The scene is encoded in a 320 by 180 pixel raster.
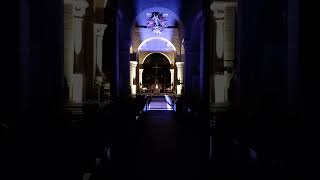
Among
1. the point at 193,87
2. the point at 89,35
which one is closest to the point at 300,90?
the point at 89,35

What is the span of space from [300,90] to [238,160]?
146cm

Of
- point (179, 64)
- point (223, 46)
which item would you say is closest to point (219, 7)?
point (223, 46)

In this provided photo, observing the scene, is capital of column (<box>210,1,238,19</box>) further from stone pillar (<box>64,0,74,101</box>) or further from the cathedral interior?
stone pillar (<box>64,0,74,101</box>)

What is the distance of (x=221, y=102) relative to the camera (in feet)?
41.4

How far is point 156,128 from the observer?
11766 mm

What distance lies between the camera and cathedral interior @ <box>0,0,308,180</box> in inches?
129

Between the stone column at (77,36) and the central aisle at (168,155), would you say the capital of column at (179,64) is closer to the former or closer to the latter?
the stone column at (77,36)

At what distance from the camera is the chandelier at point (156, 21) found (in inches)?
1051

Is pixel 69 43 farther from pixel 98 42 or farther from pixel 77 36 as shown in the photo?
pixel 98 42

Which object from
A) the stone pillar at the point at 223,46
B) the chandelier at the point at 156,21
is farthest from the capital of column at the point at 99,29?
the chandelier at the point at 156,21

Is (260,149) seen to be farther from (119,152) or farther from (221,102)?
(221,102)

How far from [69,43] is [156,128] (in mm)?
3482

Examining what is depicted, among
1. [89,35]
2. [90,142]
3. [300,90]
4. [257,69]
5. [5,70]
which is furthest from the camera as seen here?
[89,35]

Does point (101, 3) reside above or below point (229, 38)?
above
